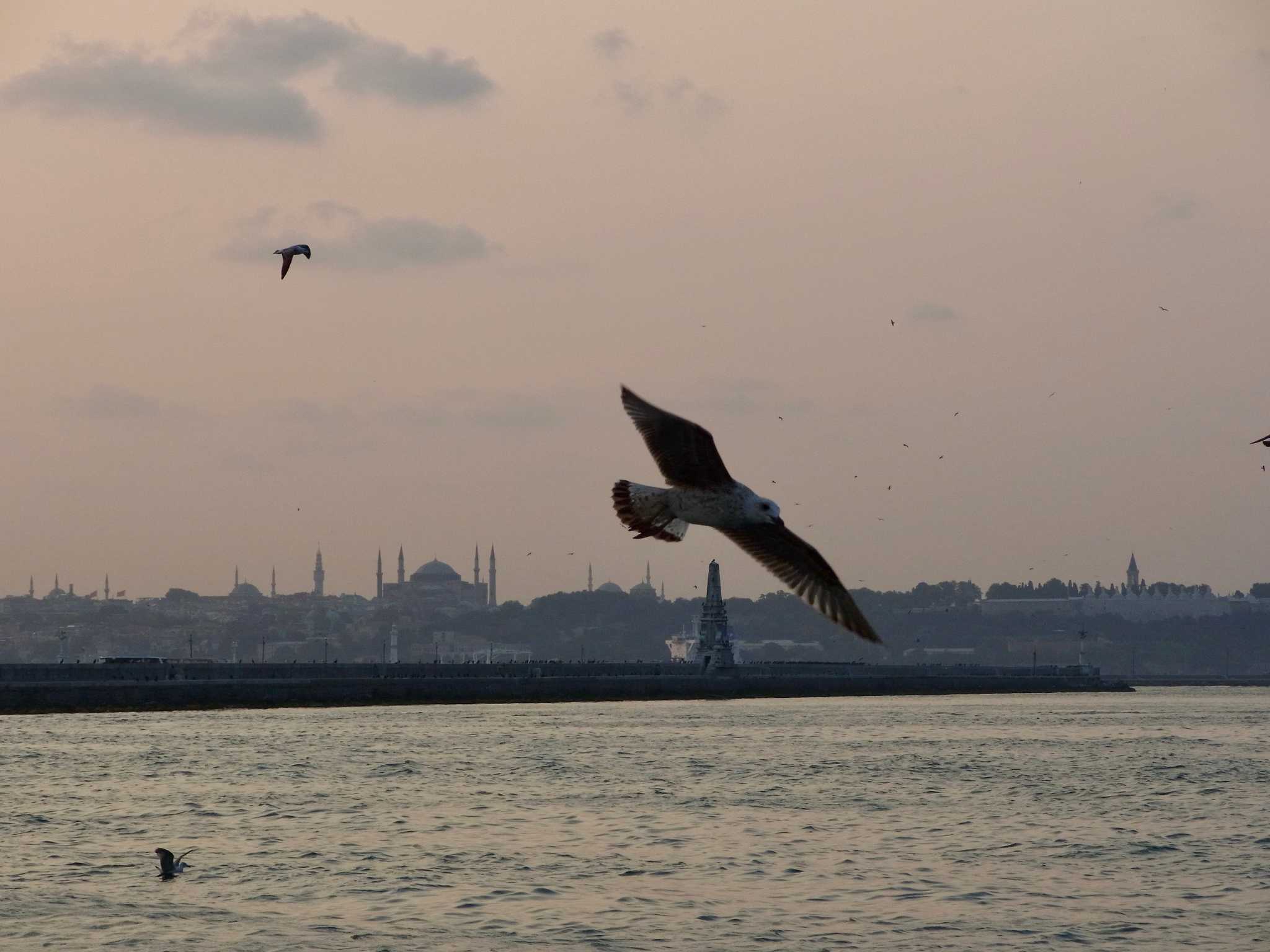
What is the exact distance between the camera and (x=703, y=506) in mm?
12398

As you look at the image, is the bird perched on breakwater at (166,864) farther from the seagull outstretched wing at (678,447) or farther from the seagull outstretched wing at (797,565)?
the seagull outstretched wing at (678,447)

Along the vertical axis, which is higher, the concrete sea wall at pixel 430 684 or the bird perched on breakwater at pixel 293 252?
the bird perched on breakwater at pixel 293 252

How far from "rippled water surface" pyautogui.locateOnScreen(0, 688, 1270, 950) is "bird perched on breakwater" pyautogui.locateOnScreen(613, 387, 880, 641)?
479 inches

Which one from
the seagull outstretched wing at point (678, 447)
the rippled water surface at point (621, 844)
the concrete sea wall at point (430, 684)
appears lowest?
the rippled water surface at point (621, 844)

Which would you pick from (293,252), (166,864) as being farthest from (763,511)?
(166,864)

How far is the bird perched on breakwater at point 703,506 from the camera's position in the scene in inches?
477

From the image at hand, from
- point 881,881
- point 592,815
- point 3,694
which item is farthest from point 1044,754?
point 3,694

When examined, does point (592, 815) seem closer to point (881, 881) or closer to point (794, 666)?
point (881, 881)

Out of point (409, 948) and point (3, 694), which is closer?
point (409, 948)

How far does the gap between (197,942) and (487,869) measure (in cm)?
739

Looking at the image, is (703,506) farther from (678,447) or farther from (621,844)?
(621,844)

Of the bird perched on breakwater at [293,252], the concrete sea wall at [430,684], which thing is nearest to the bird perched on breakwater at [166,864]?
the bird perched on breakwater at [293,252]

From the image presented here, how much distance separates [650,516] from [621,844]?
22.7 metres

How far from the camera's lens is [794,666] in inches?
5940
